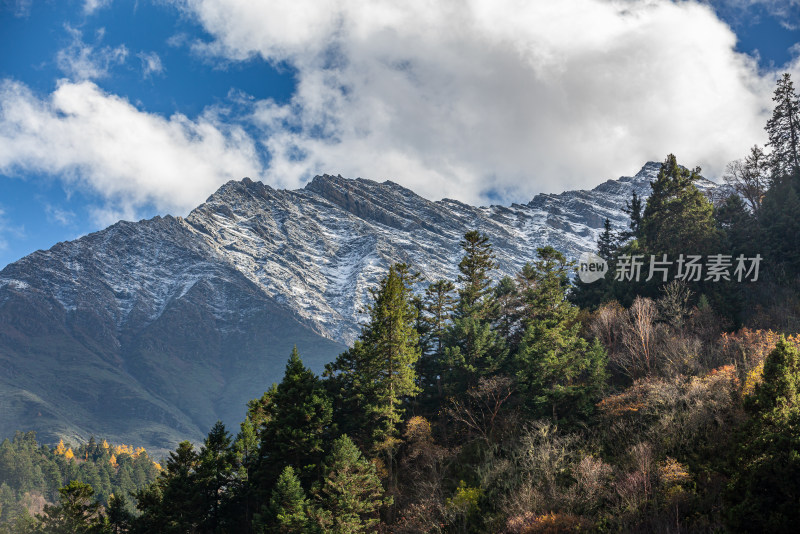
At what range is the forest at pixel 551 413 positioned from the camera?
98.2 ft

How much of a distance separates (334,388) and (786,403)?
114 ft

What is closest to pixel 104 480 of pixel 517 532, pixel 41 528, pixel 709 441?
pixel 41 528

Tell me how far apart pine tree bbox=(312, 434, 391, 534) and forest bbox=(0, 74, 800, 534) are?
15 cm

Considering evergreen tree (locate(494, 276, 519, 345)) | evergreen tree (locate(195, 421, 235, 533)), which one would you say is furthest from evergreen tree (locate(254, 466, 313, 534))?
evergreen tree (locate(494, 276, 519, 345))

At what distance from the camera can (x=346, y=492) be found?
123ft

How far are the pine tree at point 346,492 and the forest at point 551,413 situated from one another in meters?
0.15

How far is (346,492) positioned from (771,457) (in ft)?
84.6

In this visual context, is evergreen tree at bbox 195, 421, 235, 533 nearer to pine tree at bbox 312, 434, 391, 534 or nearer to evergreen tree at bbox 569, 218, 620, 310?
pine tree at bbox 312, 434, 391, 534

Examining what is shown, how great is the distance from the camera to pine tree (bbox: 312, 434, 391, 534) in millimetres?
36562

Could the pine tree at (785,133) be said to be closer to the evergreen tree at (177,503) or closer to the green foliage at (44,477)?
the evergreen tree at (177,503)

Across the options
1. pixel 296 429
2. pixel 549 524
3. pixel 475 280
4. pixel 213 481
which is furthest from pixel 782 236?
pixel 213 481

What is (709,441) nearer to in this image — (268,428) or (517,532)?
(517,532)

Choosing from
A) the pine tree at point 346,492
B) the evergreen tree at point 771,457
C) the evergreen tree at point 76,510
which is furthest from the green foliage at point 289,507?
the evergreen tree at point 771,457

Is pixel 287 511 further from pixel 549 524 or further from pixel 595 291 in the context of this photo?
pixel 595 291
